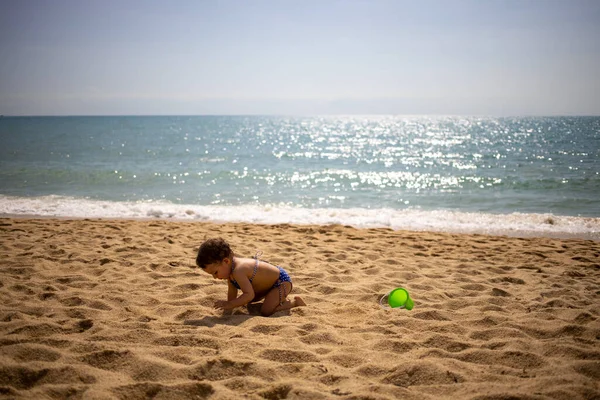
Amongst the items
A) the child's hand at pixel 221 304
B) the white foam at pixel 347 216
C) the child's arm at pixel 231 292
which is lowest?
the white foam at pixel 347 216

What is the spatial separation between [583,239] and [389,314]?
5859 mm

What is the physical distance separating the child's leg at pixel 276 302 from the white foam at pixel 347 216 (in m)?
4.91

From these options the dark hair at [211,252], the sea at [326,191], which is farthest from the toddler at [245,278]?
the sea at [326,191]

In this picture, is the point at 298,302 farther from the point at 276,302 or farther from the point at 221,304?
the point at 221,304

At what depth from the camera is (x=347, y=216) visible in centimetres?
991

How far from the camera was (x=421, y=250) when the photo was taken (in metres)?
6.48

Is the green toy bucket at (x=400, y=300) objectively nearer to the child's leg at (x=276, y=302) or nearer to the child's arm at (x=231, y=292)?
the child's leg at (x=276, y=302)

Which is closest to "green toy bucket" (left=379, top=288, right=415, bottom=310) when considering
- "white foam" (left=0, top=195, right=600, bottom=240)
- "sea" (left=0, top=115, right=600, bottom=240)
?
"white foam" (left=0, top=195, right=600, bottom=240)

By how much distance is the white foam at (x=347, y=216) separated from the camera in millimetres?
8711

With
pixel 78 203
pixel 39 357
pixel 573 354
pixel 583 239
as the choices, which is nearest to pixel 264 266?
pixel 39 357

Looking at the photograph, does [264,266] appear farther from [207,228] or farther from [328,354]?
[207,228]

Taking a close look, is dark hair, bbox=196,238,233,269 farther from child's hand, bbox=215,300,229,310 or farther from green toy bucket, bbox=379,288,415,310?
green toy bucket, bbox=379,288,415,310

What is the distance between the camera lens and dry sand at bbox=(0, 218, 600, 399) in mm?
2605

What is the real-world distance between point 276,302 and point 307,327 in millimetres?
554
